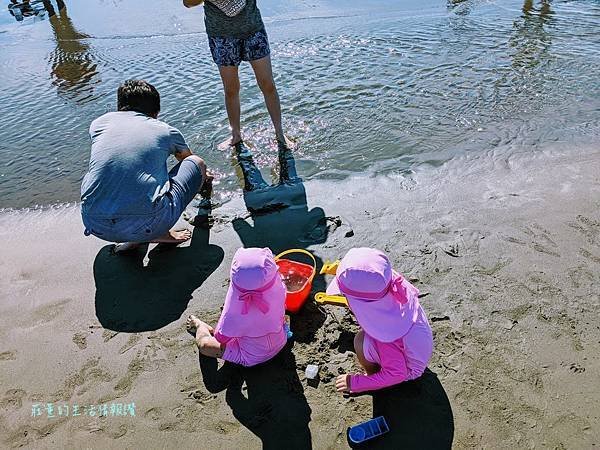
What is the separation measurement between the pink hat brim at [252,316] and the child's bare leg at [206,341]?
0.41ft

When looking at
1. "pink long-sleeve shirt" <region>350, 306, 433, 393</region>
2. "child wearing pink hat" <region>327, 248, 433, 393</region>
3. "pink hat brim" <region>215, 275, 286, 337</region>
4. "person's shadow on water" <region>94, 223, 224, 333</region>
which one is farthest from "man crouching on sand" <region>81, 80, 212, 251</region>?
"pink long-sleeve shirt" <region>350, 306, 433, 393</region>

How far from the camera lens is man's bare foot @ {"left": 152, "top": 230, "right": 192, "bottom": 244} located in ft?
11.3

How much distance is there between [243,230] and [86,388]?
1.56 m

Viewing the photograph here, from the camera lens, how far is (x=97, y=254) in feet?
11.7

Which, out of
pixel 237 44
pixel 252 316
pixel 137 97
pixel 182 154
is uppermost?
pixel 237 44

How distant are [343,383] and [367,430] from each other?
27cm

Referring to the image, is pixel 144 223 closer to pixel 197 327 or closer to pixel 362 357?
pixel 197 327

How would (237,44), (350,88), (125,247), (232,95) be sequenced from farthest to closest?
1. (350,88)
2. (232,95)
3. (237,44)
4. (125,247)

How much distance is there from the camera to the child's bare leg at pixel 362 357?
2393 mm

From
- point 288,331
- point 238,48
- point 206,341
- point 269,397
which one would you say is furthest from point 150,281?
point 238,48

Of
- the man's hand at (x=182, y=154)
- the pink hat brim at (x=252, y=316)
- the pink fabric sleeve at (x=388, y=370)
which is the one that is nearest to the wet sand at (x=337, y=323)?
the pink fabric sleeve at (x=388, y=370)

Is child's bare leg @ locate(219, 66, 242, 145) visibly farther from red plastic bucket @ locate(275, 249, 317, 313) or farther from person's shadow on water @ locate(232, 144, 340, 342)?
red plastic bucket @ locate(275, 249, 317, 313)

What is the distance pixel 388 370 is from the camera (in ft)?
7.41

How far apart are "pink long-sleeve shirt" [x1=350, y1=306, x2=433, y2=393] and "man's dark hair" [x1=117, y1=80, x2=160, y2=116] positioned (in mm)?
2538
